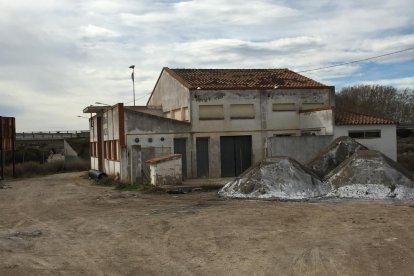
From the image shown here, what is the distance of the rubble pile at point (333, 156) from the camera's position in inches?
916

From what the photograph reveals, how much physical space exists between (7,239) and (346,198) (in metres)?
11.9

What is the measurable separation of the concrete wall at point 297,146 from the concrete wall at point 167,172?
18.3 ft

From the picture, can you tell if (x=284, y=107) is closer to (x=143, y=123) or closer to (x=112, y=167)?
(x=143, y=123)

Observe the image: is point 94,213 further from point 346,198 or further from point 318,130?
point 318,130

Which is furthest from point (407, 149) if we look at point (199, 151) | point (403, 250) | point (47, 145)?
point (47, 145)

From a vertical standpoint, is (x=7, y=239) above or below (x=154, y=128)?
below

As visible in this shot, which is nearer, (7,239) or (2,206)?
(7,239)

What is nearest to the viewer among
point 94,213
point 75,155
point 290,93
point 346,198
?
point 94,213

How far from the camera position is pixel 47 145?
246ft

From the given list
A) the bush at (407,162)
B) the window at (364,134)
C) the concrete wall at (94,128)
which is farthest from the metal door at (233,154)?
the concrete wall at (94,128)

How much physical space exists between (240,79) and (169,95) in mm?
4819

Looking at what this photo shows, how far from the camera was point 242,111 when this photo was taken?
30703 mm

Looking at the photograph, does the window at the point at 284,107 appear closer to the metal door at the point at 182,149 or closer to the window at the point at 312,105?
the window at the point at 312,105

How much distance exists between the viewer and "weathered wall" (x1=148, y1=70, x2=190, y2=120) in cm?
3125
